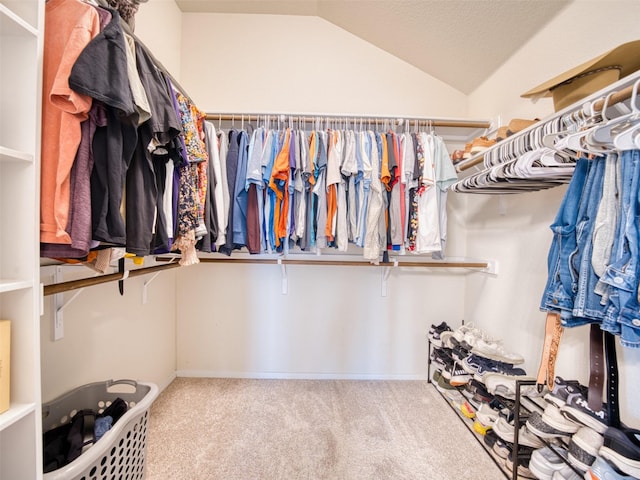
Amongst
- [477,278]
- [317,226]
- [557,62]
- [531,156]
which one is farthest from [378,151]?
[477,278]

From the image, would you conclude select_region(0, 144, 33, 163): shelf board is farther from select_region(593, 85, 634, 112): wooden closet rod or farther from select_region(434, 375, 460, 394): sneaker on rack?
select_region(434, 375, 460, 394): sneaker on rack

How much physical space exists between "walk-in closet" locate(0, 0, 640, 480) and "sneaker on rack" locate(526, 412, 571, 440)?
0.05ft

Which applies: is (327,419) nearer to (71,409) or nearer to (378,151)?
(71,409)

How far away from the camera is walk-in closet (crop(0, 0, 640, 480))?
27.4 inches

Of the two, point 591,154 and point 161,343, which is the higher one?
point 591,154

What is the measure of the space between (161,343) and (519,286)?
238 cm

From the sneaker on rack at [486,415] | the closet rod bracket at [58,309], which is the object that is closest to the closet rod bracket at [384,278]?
the sneaker on rack at [486,415]

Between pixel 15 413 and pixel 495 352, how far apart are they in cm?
192

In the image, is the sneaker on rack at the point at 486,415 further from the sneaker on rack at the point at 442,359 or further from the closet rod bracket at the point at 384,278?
the closet rod bracket at the point at 384,278

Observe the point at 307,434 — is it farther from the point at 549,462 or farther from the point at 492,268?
the point at 492,268

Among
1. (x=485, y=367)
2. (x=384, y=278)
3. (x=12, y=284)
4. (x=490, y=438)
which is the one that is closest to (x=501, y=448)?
(x=490, y=438)

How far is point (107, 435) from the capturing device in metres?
0.84

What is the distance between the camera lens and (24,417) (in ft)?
2.15

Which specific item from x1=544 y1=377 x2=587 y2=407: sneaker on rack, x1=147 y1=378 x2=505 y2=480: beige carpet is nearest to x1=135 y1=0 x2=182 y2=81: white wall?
x1=147 y1=378 x2=505 y2=480: beige carpet
